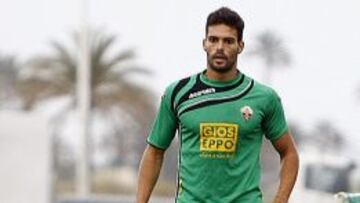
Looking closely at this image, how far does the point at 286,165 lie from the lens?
6.43 m

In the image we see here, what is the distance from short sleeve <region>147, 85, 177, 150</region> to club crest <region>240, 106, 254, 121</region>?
0.36 m

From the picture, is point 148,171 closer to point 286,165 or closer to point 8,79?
point 286,165

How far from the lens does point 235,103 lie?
6.27m

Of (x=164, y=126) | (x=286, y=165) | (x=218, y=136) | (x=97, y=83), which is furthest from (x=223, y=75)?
(x=97, y=83)

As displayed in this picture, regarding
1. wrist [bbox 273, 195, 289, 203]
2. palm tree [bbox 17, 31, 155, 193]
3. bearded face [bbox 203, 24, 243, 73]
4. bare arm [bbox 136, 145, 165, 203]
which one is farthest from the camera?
palm tree [bbox 17, 31, 155, 193]

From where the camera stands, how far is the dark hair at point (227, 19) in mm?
6223

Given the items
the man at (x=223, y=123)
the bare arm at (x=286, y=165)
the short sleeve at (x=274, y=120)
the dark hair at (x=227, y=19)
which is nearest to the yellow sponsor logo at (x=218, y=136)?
the man at (x=223, y=123)

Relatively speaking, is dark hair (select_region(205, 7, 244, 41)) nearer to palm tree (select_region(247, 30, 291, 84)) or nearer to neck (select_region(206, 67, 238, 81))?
neck (select_region(206, 67, 238, 81))

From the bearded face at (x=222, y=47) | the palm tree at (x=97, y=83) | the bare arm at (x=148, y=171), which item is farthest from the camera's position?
the palm tree at (x=97, y=83)

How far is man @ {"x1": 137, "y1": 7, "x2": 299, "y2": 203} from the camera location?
623 centimetres

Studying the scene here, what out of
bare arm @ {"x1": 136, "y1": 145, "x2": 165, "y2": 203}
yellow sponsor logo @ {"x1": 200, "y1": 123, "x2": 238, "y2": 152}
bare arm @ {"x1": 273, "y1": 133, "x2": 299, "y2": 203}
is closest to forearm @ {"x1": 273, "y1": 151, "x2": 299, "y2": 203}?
bare arm @ {"x1": 273, "y1": 133, "x2": 299, "y2": 203}

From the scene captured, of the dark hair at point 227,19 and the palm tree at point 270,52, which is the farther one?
the palm tree at point 270,52

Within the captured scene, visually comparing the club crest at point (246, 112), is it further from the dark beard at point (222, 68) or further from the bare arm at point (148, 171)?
the bare arm at point (148, 171)

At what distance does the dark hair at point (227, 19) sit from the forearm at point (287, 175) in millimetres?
633
